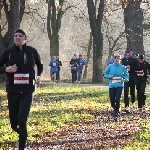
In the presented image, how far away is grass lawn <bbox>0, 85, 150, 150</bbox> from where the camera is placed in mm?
10148

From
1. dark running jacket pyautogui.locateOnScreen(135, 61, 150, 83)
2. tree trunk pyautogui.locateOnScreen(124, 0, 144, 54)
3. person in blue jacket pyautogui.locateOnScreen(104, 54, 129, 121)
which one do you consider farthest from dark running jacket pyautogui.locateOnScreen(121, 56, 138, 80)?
tree trunk pyautogui.locateOnScreen(124, 0, 144, 54)

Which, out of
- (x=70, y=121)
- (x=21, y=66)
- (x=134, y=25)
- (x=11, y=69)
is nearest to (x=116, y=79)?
(x=70, y=121)

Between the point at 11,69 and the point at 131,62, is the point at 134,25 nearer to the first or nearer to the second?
the point at 131,62

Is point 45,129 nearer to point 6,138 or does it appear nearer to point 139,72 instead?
point 6,138

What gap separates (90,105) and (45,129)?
6.66 m

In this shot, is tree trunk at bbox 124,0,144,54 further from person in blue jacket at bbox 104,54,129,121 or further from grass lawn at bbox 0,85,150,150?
person in blue jacket at bbox 104,54,129,121

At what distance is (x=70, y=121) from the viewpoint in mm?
13742

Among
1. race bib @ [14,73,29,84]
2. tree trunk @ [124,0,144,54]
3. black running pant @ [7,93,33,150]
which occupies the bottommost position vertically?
black running pant @ [7,93,33,150]

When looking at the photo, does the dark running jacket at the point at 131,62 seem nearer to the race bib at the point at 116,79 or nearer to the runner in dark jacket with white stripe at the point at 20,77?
the race bib at the point at 116,79

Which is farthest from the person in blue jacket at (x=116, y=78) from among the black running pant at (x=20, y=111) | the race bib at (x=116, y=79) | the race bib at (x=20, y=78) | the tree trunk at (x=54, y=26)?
the tree trunk at (x=54, y=26)

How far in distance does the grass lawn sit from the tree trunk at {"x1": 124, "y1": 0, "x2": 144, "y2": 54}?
9.19 m

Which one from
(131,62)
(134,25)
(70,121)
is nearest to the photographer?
(70,121)

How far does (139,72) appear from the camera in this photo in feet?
56.6

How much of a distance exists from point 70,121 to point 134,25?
17.9 meters
